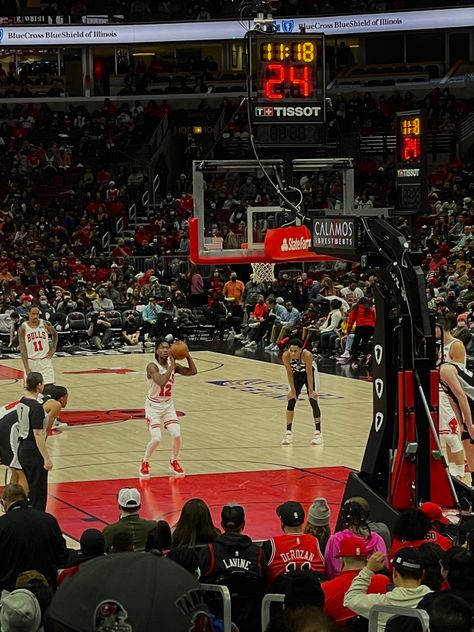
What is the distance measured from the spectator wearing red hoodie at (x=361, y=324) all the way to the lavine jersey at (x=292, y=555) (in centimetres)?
1725

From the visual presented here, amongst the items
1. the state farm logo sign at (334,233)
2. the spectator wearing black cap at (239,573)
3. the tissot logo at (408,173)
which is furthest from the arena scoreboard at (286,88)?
the spectator wearing black cap at (239,573)

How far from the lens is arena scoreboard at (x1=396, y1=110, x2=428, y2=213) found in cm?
1009

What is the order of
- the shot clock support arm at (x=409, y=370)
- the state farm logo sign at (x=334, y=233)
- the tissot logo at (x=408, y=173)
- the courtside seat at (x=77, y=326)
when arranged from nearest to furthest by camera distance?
the shot clock support arm at (x=409, y=370), the state farm logo sign at (x=334, y=233), the tissot logo at (x=408, y=173), the courtside seat at (x=77, y=326)

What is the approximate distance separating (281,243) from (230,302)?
55.0 ft

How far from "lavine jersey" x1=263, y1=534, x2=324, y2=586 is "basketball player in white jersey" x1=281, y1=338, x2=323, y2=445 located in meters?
8.51

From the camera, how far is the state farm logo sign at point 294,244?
13.0 meters

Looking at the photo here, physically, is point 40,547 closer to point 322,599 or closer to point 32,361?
point 322,599

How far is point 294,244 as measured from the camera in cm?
1325

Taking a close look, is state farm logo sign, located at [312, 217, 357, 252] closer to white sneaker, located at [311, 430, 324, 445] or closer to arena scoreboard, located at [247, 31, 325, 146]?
arena scoreboard, located at [247, 31, 325, 146]

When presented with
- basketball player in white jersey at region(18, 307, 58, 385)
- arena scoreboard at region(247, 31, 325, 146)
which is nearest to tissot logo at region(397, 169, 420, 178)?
arena scoreboard at region(247, 31, 325, 146)

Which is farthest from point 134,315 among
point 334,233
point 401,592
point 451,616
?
point 451,616

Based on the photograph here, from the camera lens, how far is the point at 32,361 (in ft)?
56.3

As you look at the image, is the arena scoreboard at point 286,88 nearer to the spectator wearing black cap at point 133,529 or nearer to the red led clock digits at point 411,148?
the red led clock digits at point 411,148

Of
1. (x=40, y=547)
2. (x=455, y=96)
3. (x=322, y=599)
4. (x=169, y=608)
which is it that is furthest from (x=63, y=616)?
(x=455, y=96)
